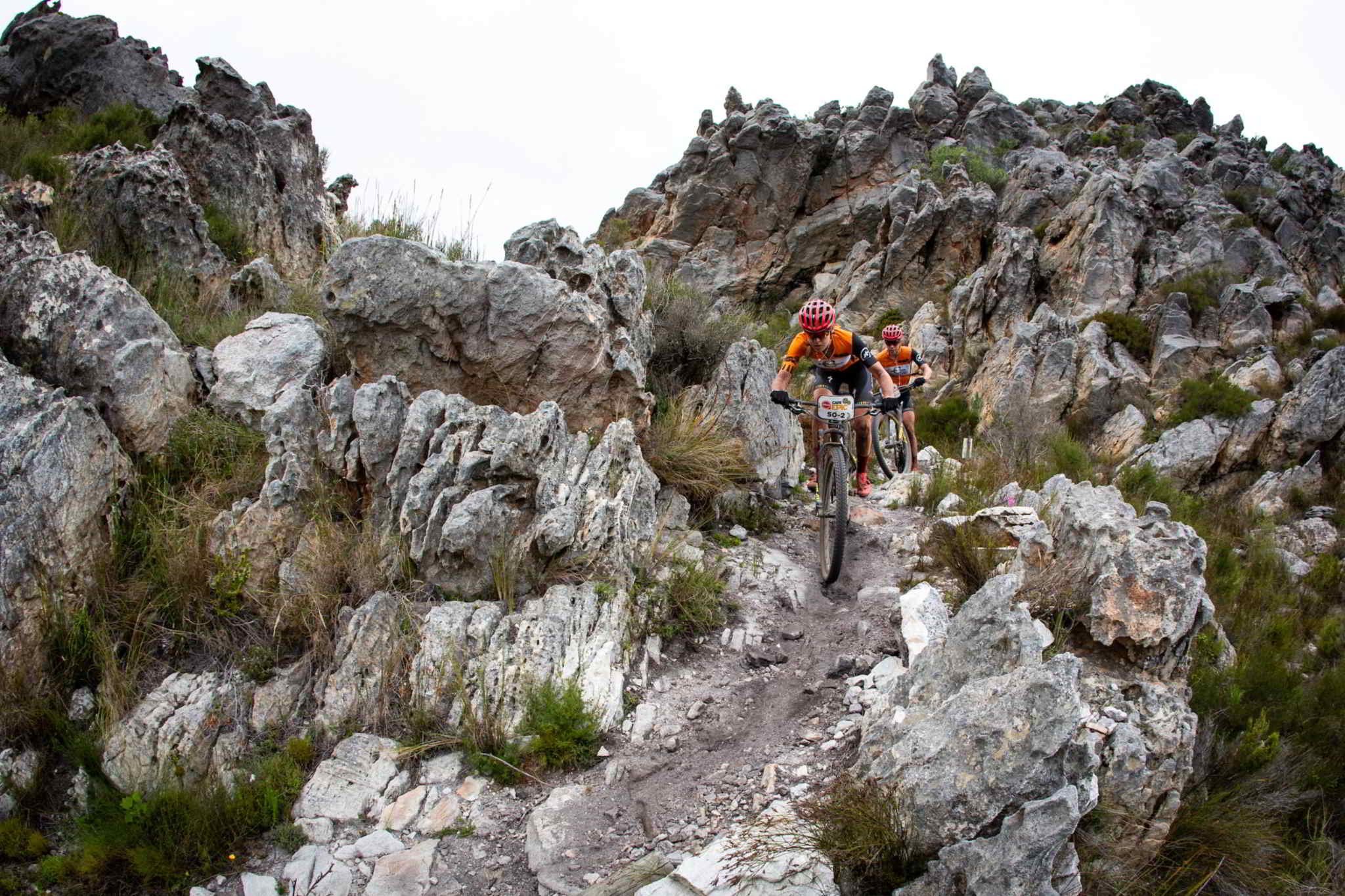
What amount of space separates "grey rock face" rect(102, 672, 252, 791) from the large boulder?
2.76 feet

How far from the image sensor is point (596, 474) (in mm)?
5914

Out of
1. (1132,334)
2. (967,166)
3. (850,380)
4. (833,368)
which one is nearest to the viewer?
(833,368)

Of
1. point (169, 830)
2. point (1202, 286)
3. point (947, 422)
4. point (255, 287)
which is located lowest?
point (169, 830)

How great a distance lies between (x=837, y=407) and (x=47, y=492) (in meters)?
6.02

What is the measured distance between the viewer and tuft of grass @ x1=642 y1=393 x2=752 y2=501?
7.10m

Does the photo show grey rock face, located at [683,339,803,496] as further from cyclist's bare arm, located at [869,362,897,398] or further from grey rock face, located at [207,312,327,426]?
grey rock face, located at [207,312,327,426]

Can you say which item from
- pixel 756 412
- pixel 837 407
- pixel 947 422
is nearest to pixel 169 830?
pixel 837 407

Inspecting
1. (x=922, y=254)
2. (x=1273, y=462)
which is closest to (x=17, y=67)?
(x=1273, y=462)

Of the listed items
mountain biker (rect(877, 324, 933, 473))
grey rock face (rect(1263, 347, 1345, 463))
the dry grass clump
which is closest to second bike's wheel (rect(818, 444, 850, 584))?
the dry grass clump

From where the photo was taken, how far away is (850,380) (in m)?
7.96

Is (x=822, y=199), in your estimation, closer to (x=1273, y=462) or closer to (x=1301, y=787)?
(x=1273, y=462)

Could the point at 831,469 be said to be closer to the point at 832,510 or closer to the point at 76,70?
the point at 832,510

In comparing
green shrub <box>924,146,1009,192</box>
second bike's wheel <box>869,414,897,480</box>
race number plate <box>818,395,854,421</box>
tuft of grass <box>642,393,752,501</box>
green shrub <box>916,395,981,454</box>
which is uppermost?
green shrub <box>924,146,1009,192</box>

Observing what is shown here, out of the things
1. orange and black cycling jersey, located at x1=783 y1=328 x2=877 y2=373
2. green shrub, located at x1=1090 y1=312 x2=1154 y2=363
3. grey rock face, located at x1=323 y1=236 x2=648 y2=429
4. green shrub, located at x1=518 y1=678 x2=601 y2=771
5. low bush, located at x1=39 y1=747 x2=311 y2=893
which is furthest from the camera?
green shrub, located at x1=1090 y1=312 x2=1154 y2=363
